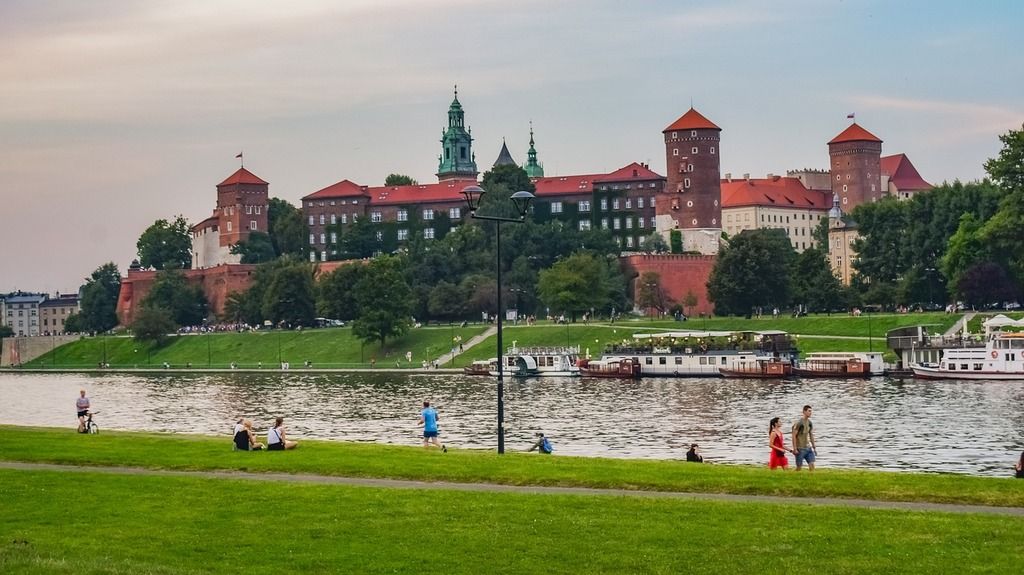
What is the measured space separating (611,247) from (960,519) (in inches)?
4446

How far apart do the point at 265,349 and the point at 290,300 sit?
28.2 ft

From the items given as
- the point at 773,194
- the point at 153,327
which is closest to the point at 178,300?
the point at 153,327

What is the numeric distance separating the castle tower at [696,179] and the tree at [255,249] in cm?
3683

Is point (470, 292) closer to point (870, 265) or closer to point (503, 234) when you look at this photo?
point (503, 234)

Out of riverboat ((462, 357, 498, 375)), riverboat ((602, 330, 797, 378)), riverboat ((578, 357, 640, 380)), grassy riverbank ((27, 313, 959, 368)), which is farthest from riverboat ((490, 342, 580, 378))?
grassy riverbank ((27, 313, 959, 368))

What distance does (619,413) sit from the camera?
54.5 m

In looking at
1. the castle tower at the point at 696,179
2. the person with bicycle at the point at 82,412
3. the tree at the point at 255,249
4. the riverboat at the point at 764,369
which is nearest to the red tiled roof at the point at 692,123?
the castle tower at the point at 696,179

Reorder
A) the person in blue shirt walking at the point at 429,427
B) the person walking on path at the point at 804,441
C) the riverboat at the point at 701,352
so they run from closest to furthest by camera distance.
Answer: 1. the person walking on path at the point at 804,441
2. the person in blue shirt walking at the point at 429,427
3. the riverboat at the point at 701,352

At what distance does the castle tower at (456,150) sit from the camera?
167000mm

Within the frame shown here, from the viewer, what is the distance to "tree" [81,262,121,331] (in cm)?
14675

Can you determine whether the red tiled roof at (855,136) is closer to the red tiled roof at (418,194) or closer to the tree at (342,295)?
the red tiled roof at (418,194)

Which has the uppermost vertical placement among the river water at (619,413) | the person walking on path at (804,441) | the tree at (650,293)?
the tree at (650,293)

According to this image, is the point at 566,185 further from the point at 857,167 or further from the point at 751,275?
the point at 751,275

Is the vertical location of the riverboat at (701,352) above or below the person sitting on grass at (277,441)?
above
